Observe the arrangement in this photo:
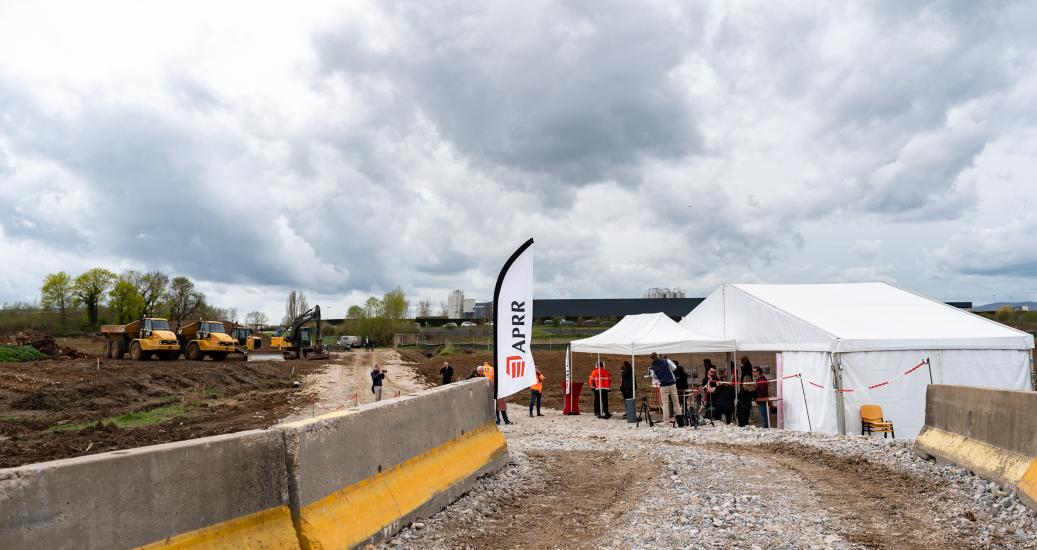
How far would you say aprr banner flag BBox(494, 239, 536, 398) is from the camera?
10492 millimetres

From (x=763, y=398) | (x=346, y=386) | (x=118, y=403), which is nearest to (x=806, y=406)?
(x=763, y=398)

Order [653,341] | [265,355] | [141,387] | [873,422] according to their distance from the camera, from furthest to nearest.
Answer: [265,355] < [141,387] < [653,341] < [873,422]

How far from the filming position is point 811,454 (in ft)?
39.0

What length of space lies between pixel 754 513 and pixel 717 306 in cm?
1411

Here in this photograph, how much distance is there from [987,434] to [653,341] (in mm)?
10778

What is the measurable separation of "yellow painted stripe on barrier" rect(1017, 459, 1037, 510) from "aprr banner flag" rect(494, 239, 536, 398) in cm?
580

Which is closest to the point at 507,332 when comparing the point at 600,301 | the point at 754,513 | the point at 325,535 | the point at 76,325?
the point at 754,513

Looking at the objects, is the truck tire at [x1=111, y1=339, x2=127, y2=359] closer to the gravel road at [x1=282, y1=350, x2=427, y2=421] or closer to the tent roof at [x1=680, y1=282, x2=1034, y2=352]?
the gravel road at [x1=282, y1=350, x2=427, y2=421]

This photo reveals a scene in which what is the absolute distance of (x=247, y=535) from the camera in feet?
14.3

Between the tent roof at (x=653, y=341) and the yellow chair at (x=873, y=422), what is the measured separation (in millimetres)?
4382

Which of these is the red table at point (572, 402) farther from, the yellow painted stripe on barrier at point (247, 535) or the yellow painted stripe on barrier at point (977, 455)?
the yellow painted stripe on barrier at point (247, 535)

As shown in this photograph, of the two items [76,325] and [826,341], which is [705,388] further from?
[76,325]

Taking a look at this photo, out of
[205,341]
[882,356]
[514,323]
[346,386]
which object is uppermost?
[514,323]

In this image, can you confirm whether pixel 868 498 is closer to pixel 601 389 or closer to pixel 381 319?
pixel 601 389
